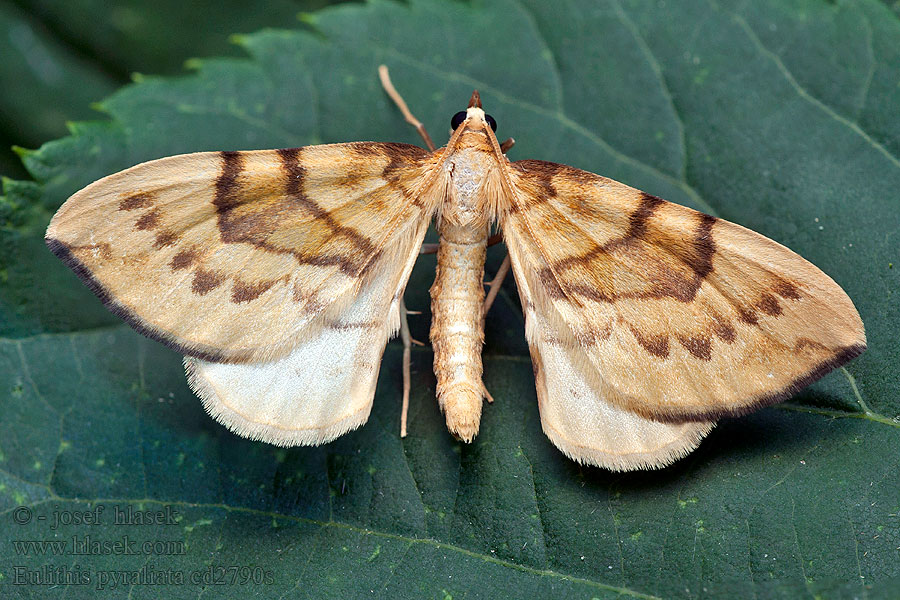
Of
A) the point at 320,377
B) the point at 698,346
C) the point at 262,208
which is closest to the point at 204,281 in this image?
the point at 262,208

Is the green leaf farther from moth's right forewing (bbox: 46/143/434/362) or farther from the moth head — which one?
moth's right forewing (bbox: 46/143/434/362)

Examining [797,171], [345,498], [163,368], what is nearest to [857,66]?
[797,171]

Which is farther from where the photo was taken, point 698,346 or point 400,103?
point 400,103

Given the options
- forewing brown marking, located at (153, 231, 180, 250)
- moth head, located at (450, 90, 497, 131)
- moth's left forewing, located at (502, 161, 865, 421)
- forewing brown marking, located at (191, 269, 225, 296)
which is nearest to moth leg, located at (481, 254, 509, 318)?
moth's left forewing, located at (502, 161, 865, 421)

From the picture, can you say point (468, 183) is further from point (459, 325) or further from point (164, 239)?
point (164, 239)

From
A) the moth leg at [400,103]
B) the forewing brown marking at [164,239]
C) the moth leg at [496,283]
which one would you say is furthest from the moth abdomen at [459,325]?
the forewing brown marking at [164,239]

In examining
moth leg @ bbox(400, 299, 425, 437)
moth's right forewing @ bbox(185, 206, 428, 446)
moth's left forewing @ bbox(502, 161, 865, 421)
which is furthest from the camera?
moth leg @ bbox(400, 299, 425, 437)

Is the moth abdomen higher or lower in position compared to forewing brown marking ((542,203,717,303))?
lower
